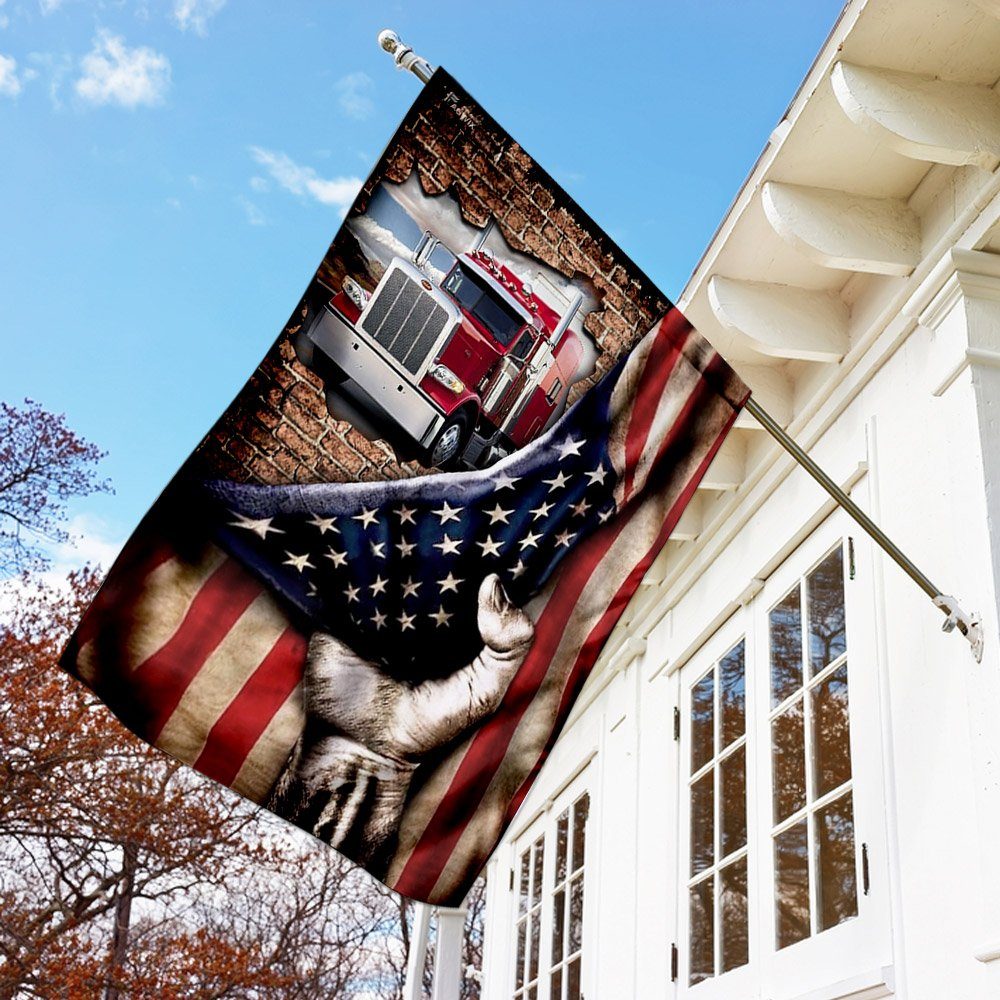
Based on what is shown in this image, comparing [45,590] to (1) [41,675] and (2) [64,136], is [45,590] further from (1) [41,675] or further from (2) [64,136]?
(2) [64,136]

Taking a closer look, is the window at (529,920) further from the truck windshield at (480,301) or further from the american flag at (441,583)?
the truck windshield at (480,301)

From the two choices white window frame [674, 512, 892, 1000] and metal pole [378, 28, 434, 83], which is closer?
metal pole [378, 28, 434, 83]

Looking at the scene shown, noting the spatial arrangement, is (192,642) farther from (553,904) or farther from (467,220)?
(553,904)

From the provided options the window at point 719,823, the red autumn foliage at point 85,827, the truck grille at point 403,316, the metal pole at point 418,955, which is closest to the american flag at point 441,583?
the truck grille at point 403,316

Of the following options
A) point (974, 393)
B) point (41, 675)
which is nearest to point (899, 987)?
point (974, 393)

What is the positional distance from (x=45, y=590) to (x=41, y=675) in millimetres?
1727

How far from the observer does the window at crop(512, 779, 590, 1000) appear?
20.7 feet

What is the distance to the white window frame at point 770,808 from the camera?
10.8 ft

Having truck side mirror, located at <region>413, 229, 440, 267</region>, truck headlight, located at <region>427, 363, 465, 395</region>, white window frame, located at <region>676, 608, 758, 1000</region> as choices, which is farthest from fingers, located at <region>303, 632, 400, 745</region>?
white window frame, located at <region>676, 608, 758, 1000</region>

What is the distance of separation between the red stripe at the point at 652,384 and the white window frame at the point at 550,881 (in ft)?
10.6

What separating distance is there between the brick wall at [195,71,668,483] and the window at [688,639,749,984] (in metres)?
1.74

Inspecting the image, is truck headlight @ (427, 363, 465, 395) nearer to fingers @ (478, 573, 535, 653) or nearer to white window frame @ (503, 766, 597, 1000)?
fingers @ (478, 573, 535, 653)

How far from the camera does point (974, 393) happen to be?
Result: 309cm

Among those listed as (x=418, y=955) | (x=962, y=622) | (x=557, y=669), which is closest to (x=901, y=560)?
(x=962, y=622)
